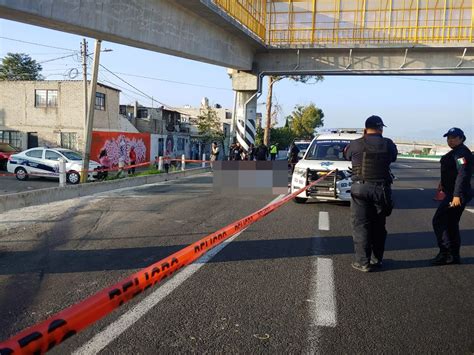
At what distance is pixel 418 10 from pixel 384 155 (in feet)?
46.0

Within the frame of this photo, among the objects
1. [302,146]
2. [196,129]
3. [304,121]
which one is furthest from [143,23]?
[304,121]

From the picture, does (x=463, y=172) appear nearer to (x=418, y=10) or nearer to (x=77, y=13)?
(x=77, y=13)

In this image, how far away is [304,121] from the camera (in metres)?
73.1

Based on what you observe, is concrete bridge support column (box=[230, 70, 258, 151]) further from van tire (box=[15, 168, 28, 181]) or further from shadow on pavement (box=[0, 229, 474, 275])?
shadow on pavement (box=[0, 229, 474, 275])

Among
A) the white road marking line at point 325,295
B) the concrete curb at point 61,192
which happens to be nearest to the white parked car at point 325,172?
the white road marking line at point 325,295

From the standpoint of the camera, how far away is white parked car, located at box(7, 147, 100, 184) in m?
17.8

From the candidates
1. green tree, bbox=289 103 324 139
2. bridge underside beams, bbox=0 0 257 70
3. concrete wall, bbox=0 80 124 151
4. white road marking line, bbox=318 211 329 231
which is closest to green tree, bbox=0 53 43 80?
concrete wall, bbox=0 80 124 151

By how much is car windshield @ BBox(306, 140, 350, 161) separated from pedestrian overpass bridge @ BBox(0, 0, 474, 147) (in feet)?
15.5

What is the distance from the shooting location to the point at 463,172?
5.47 m

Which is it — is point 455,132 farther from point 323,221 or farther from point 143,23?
point 143,23

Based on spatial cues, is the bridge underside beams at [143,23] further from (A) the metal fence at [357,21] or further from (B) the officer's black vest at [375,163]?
(B) the officer's black vest at [375,163]

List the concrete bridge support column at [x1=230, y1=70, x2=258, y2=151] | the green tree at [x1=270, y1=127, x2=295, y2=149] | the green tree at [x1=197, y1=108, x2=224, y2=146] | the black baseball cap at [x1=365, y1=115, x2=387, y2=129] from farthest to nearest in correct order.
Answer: the green tree at [x1=270, y1=127, x2=295, y2=149]
the green tree at [x1=197, y1=108, x2=224, y2=146]
the concrete bridge support column at [x1=230, y1=70, x2=258, y2=151]
the black baseball cap at [x1=365, y1=115, x2=387, y2=129]

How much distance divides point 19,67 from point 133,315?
7406 centimetres

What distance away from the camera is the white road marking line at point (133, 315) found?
3.27m
